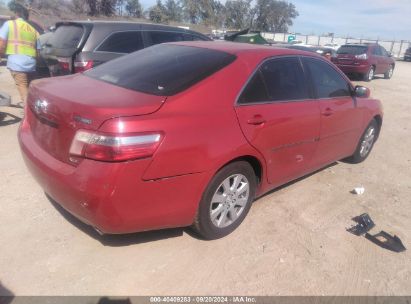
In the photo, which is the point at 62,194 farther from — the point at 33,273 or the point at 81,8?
the point at 81,8

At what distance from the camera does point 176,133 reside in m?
2.63

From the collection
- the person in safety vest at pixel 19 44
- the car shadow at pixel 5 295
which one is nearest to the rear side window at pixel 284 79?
the car shadow at pixel 5 295

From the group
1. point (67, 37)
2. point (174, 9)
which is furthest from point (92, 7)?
Answer: point (67, 37)

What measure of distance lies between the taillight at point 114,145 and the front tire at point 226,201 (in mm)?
686

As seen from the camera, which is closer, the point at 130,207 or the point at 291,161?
the point at 130,207

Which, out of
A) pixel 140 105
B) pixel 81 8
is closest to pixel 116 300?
pixel 140 105

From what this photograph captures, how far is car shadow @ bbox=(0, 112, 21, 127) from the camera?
6358 millimetres

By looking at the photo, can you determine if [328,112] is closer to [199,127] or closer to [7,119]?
[199,127]

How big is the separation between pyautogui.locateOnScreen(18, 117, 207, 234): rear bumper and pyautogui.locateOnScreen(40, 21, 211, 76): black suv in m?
3.56

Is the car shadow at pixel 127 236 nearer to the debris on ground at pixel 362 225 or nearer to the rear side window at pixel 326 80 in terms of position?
the debris on ground at pixel 362 225

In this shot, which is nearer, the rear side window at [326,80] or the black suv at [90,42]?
the rear side window at [326,80]

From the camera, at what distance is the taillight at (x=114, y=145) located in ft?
7.93

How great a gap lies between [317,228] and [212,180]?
1.35 m

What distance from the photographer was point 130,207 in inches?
101
